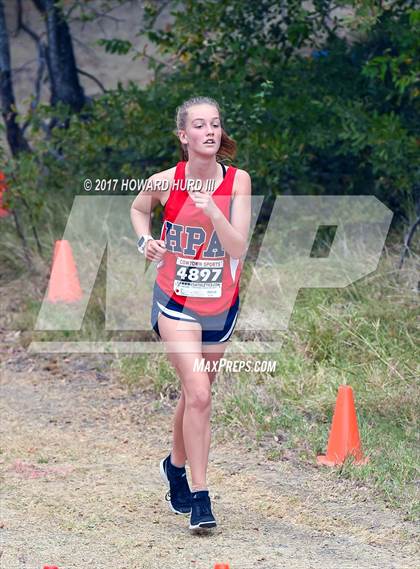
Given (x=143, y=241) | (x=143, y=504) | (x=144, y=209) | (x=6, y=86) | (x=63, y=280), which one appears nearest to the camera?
(x=143, y=241)

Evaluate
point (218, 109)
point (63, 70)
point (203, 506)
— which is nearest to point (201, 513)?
point (203, 506)

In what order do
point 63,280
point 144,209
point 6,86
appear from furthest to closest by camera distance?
point 6,86 → point 63,280 → point 144,209

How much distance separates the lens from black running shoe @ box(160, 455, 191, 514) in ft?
17.4

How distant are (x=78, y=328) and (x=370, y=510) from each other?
12.1 feet

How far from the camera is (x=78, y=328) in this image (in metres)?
8.56

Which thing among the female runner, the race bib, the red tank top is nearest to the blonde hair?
the female runner

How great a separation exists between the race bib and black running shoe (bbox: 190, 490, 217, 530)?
2.91 feet

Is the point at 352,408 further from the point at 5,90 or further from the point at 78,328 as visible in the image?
the point at 5,90

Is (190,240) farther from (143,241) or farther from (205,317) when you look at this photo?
(205,317)

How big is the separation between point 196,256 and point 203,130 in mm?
561

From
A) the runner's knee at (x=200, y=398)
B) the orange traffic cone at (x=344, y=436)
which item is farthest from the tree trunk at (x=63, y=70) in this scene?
the runner's knee at (x=200, y=398)

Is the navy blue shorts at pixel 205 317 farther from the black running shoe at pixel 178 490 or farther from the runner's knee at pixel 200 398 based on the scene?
the black running shoe at pixel 178 490

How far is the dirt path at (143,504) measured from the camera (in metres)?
4.79

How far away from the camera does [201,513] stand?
494cm
